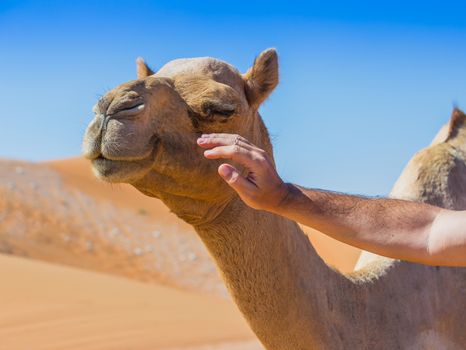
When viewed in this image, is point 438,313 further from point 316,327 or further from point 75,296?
Result: point 75,296

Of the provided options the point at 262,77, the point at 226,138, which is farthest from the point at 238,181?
the point at 262,77

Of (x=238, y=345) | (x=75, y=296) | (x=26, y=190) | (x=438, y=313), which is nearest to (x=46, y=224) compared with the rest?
(x=26, y=190)

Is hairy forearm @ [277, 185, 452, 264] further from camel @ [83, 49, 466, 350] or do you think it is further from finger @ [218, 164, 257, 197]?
camel @ [83, 49, 466, 350]

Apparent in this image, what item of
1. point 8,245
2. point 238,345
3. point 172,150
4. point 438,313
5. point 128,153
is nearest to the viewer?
point 128,153

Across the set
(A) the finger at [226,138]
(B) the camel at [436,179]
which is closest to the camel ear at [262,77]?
(B) the camel at [436,179]

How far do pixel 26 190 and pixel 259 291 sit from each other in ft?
94.7

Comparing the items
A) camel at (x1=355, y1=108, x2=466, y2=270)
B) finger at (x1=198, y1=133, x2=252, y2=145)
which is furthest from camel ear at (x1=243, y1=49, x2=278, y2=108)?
finger at (x1=198, y1=133, x2=252, y2=145)

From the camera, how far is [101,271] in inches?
1039

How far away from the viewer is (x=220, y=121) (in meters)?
4.16

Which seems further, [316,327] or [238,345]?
[238,345]

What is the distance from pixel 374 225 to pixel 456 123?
345 cm

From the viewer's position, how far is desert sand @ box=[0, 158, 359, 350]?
13.8 meters

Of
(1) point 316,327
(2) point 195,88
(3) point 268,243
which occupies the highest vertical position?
(2) point 195,88

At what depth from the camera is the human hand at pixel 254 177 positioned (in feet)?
8.62
